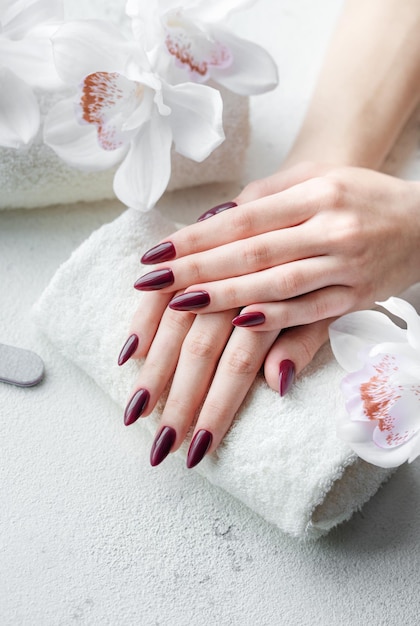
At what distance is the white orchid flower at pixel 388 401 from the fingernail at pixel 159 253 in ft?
0.75

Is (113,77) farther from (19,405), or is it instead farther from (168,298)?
(19,405)

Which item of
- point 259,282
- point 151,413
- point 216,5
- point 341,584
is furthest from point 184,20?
point 341,584

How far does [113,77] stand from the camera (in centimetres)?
81

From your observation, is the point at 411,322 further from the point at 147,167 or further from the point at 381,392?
the point at 147,167

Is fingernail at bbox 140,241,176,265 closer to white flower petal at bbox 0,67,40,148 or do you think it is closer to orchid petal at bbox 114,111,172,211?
orchid petal at bbox 114,111,172,211

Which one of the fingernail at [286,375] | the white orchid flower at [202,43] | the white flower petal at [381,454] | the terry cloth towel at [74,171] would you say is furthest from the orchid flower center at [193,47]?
the white flower petal at [381,454]

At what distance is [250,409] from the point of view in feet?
2.63

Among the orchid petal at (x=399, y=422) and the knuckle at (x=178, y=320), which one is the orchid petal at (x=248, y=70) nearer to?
the knuckle at (x=178, y=320)

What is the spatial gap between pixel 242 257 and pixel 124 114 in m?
0.19

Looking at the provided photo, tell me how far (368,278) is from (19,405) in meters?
0.41

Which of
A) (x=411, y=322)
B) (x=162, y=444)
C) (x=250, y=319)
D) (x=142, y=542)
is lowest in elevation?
(x=142, y=542)

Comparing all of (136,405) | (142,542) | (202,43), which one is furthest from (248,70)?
(142,542)

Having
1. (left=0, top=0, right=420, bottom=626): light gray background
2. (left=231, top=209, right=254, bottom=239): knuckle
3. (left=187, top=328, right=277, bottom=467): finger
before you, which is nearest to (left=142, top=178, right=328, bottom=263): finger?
(left=231, top=209, right=254, bottom=239): knuckle

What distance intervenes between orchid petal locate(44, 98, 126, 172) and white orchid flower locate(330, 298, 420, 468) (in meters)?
0.33
